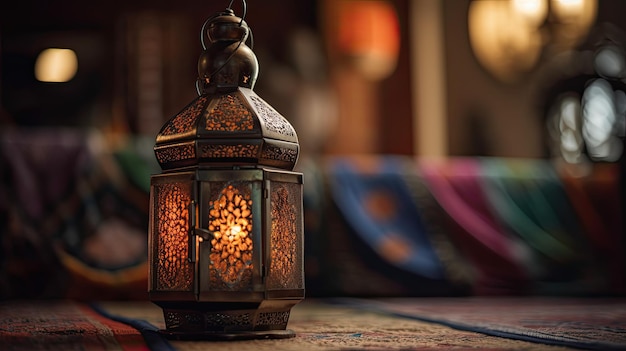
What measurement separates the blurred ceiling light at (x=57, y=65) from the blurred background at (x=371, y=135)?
13mm

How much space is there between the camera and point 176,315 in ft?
5.81

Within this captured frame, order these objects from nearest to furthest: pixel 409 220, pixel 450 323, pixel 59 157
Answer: pixel 450 323 → pixel 59 157 → pixel 409 220

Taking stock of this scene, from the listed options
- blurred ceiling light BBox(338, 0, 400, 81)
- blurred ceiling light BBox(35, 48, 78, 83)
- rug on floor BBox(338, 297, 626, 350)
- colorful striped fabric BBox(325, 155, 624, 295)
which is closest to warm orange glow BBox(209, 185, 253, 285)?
rug on floor BBox(338, 297, 626, 350)

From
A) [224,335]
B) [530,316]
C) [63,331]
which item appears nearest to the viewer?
[224,335]

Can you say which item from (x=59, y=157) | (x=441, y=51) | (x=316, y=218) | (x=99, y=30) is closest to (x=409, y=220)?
(x=316, y=218)

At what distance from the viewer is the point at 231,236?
1.72m

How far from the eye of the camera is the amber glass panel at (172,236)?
1.74 metres

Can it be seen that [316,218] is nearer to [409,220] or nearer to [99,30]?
[409,220]

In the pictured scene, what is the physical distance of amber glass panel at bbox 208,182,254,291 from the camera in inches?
66.9

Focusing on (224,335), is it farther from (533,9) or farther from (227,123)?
(533,9)

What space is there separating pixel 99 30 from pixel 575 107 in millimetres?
3907

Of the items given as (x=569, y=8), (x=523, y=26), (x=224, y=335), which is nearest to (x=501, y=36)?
(x=523, y=26)

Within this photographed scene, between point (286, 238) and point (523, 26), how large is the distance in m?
4.19

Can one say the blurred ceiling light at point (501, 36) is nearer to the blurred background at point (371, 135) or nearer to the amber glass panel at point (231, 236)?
the blurred background at point (371, 135)
